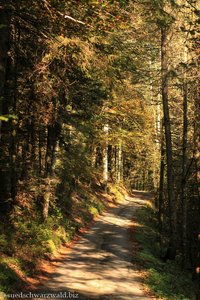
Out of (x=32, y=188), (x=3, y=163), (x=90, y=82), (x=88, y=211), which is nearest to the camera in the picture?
(x=3, y=163)

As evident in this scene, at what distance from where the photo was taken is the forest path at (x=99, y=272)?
9.89 m

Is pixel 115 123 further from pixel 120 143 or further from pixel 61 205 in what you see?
pixel 61 205

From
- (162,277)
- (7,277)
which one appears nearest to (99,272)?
(162,277)

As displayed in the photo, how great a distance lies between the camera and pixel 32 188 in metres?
13.8

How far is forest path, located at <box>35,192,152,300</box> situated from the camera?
32.4 ft

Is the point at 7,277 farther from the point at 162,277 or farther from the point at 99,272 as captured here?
the point at 162,277

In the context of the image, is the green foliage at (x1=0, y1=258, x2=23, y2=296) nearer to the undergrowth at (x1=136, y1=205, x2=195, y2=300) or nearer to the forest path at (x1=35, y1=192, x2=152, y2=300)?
the forest path at (x1=35, y1=192, x2=152, y2=300)

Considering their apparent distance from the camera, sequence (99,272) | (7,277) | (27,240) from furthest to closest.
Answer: (27,240), (99,272), (7,277)

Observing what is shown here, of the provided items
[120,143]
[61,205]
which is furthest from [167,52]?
[120,143]

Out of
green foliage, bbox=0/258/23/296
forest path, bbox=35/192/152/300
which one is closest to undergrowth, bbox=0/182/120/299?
green foliage, bbox=0/258/23/296

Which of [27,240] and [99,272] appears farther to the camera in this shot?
[27,240]

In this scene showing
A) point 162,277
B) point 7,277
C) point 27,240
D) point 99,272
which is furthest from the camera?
point 27,240

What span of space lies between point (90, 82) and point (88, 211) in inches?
446

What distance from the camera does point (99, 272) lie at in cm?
1183
